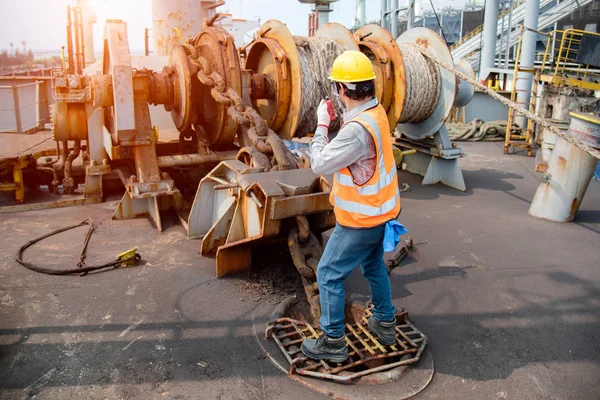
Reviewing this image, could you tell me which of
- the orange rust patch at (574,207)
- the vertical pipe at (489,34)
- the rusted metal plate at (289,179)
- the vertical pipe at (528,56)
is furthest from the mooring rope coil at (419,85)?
the vertical pipe at (489,34)

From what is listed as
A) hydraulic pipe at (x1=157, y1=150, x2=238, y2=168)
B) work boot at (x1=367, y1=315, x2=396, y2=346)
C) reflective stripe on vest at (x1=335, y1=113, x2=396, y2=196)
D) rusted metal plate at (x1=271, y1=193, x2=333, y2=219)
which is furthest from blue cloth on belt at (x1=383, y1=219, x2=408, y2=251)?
hydraulic pipe at (x1=157, y1=150, x2=238, y2=168)

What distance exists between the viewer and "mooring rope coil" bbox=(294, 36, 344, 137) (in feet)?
21.1

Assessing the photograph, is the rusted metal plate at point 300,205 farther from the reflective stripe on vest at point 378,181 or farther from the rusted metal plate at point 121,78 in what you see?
the rusted metal plate at point 121,78

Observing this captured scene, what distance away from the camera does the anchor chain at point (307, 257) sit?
386 centimetres

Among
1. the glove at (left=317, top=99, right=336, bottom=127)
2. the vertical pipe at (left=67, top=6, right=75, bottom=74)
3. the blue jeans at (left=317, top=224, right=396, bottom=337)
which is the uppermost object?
the vertical pipe at (left=67, top=6, right=75, bottom=74)

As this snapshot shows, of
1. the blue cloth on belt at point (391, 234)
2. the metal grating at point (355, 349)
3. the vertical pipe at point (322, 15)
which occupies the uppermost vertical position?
the vertical pipe at point (322, 15)

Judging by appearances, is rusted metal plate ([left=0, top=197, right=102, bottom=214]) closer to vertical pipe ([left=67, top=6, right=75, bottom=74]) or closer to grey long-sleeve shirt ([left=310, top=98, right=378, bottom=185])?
grey long-sleeve shirt ([left=310, top=98, right=378, bottom=185])

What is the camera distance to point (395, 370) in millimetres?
3264

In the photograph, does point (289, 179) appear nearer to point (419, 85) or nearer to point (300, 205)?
point (300, 205)

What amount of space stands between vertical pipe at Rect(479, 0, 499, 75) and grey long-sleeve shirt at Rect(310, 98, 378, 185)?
1526 centimetres

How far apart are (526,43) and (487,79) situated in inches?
138

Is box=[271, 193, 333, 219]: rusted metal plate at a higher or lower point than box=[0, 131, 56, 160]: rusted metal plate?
higher

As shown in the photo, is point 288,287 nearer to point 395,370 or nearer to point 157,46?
point 395,370

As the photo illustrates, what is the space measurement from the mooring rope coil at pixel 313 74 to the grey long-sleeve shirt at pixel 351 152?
328 cm
